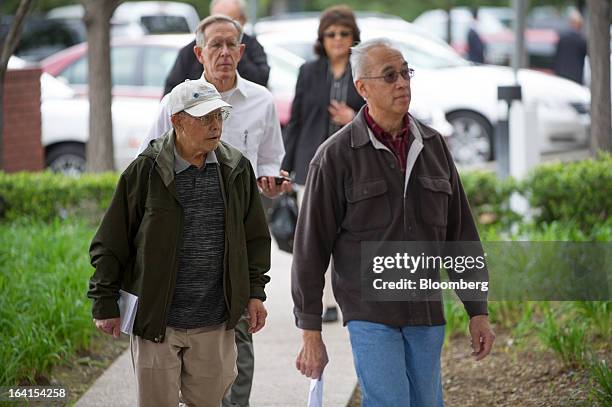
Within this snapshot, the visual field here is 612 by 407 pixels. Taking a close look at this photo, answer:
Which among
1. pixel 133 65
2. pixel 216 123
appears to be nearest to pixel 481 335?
pixel 216 123

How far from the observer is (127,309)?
188 inches

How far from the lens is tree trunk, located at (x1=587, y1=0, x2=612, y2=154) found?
10.9 m

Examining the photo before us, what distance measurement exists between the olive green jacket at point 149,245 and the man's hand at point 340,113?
9.38 ft

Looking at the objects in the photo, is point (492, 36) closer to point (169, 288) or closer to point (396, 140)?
point (396, 140)

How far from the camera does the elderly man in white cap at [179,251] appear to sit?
15.5ft

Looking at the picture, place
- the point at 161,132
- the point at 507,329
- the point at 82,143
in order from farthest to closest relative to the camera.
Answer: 1. the point at 82,143
2. the point at 507,329
3. the point at 161,132

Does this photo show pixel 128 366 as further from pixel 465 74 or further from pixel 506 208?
pixel 465 74

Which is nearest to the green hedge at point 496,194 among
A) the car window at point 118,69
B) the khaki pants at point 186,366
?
the car window at point 118,69

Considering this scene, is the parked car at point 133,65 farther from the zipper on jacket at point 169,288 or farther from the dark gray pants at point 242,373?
the zipper on jacket at point 169,288

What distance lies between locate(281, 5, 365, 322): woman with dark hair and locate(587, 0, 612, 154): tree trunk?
142 inches

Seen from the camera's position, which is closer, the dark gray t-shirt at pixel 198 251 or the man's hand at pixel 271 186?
the dark gray t-shirt at pixel 198 251

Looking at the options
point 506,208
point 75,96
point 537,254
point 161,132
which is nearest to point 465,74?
point 75,96

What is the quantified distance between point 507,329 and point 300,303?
3.49m

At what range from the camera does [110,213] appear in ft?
15.5
